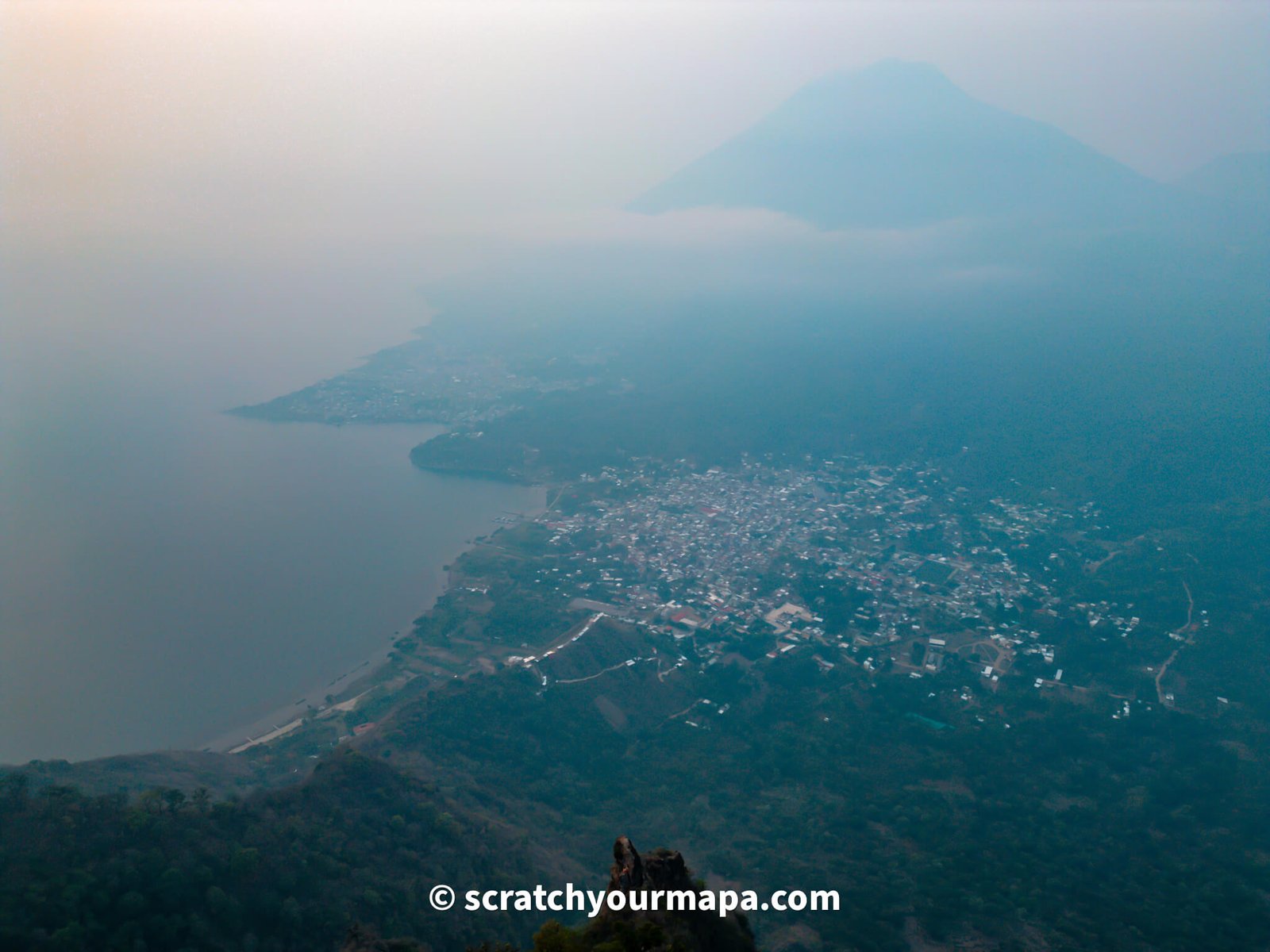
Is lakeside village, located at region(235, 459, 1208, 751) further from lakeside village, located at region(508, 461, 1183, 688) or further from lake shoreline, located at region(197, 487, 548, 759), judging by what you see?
→ lake shoreline, located at region(197, 487, 548, 759)

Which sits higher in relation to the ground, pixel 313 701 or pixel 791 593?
pixel 313 701

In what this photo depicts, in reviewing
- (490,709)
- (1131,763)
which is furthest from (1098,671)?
(490,709)

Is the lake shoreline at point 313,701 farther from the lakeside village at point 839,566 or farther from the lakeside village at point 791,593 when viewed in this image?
the lakeside village at point 839,566

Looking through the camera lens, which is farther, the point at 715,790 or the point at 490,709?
the point at 490,709

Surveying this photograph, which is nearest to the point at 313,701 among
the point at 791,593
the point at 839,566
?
the point at 791,593

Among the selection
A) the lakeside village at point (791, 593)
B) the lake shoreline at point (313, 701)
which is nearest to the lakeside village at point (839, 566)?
the lakeside village at point (791, 593)

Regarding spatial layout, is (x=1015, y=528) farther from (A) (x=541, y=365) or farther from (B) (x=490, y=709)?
(A) (x=541, y=365)

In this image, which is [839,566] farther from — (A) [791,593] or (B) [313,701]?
(B) [313,701]

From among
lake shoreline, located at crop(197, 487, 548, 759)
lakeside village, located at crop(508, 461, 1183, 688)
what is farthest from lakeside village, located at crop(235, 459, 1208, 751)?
lake shoreline, located at crop(197, 487, 548, 759)
